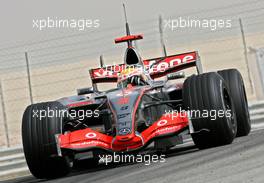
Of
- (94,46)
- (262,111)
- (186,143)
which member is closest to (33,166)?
(186,143)

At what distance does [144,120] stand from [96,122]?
47.7 inches

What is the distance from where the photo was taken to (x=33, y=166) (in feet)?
36.6

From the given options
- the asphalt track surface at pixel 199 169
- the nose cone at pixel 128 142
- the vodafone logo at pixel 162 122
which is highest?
the vodafone logo at pixel 162 122

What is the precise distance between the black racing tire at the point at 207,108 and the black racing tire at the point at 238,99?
1402 millimetres

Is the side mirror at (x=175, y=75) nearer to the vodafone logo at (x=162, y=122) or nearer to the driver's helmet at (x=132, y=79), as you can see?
the driver's helmet at (x=132, y=79)

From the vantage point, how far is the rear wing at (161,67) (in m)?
13.2

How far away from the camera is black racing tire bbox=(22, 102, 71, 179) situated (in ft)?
36.2

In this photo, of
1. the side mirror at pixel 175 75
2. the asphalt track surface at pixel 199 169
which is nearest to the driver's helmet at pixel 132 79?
the side mirror at pixel 175 75

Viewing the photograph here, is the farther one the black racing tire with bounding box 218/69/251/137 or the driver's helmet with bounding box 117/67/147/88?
the black racing tire with bounding box 218/69/251/137

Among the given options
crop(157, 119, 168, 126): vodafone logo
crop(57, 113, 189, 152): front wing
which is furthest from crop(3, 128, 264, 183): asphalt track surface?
crop(157, 119, 168, 126): vodafone logo

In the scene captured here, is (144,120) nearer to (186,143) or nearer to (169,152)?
(169,152)

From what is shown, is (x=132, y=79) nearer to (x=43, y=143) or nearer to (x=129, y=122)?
(x=129, y=122)

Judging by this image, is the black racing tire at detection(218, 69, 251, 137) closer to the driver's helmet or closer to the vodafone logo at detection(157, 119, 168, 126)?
the driver's helmet

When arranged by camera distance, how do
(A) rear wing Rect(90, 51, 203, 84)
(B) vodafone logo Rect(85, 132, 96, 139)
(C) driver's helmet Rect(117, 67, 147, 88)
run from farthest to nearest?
1. (A) rear wing Rect(90, 51, 203, 84)
2. (C) driver's helmet Rect(117, 67, 147, 88)
3. (B) vodafone logo Rect(85, 132, 96, 139)
